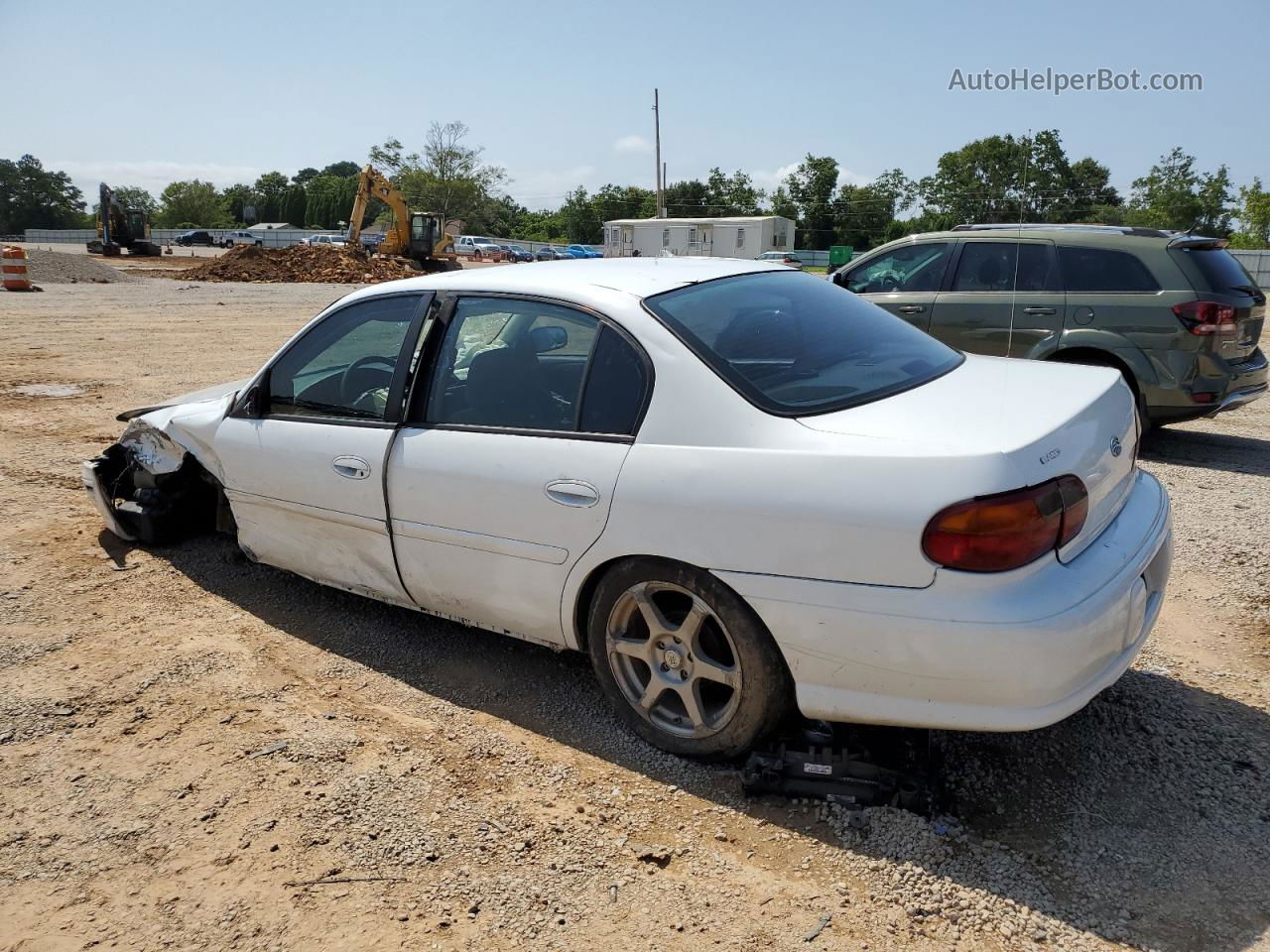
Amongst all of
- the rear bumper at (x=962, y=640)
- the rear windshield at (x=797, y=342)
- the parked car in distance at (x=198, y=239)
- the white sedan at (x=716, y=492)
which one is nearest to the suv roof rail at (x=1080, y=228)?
the rear windshield at (x=797, y=342)

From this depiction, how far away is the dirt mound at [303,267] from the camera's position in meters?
32.2

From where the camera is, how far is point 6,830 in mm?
2811

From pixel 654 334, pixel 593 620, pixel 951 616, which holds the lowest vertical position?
pixel 593 620

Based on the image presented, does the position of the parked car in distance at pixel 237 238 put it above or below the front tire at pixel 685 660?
above

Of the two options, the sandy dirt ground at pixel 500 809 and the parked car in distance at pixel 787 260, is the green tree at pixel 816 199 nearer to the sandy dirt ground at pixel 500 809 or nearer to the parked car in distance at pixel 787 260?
the parked car in distance at pixel 787 260

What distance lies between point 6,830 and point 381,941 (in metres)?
1.34

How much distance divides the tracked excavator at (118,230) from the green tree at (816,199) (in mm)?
45054

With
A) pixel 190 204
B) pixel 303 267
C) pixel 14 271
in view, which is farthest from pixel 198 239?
pixel 14 271

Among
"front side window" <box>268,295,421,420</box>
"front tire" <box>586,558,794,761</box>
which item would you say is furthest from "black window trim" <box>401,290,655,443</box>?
"front tire" <box>586,558,794,761</box>

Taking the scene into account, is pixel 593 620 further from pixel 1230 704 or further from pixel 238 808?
pixel 1230 704

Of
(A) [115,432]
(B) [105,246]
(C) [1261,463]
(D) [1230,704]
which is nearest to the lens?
(D) [1230,704]

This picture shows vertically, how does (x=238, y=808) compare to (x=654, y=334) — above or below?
below

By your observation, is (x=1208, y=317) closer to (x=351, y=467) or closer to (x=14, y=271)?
(x=351, y=467)

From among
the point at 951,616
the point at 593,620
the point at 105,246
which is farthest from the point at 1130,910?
the point at 105,246
